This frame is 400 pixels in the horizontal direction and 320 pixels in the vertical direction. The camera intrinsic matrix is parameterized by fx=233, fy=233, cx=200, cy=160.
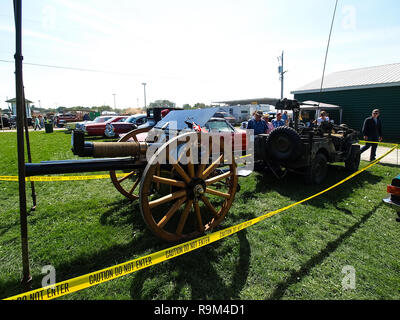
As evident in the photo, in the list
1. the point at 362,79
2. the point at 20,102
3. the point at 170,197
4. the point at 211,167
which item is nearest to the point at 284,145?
the point at 211,167

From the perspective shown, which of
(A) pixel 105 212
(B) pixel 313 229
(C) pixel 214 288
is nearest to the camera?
(C) pixel 214 288

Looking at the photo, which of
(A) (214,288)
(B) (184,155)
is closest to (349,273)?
(A) (214,288)

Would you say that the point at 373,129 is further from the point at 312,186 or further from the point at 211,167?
the point at 211,167

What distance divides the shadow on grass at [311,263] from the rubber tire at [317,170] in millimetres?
1664

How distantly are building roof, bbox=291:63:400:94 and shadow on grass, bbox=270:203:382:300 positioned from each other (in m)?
15.7

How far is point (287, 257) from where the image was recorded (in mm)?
2881

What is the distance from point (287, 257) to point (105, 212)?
2.93m

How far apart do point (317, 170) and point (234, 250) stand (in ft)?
11.6

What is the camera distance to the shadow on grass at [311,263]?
7.77 ft

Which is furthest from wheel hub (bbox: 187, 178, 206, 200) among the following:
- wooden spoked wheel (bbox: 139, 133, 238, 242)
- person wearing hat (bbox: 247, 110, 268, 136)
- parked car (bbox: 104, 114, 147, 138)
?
parked car (bbox: 104, 114, 147, 138)

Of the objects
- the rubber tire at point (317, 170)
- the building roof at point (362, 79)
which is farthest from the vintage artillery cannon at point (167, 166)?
the building roof at point (362, 79)

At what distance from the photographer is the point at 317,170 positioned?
18.0 feet
